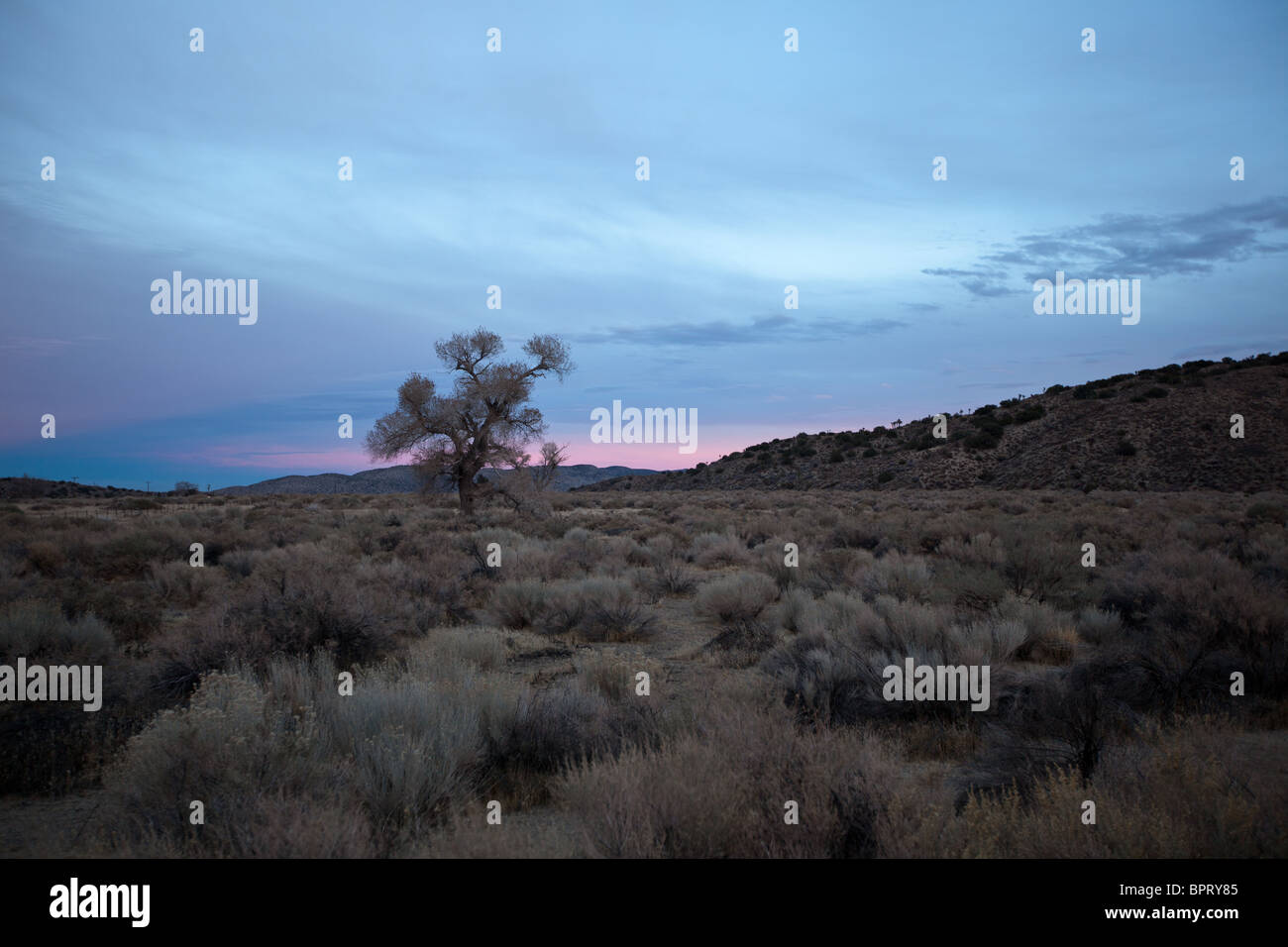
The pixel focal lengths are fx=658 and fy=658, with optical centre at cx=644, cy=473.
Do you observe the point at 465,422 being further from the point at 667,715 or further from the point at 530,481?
the point at 667,715

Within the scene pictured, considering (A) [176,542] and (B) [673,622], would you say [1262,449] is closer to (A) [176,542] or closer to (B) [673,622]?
(B) [673,622]

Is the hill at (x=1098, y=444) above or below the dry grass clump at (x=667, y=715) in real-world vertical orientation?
above

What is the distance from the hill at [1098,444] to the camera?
4366 cm

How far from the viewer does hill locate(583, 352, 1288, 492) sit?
43.7m

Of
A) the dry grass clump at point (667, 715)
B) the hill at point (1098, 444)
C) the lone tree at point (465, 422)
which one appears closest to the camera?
the dry grass clump at point (667, 715)

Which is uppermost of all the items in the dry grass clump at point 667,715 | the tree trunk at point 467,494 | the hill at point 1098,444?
the hill at point 1098,444

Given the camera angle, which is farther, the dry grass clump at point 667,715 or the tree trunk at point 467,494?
the tree trunk at point 467,494

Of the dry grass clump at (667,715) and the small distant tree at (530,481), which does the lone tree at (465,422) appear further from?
the dry grass clump at (667,715)

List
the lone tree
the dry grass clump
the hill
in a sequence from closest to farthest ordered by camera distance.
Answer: the dry grass clump
the lone tree
the hill

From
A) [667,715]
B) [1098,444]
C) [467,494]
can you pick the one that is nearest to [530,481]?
[467,494]

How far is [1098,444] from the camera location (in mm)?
50250

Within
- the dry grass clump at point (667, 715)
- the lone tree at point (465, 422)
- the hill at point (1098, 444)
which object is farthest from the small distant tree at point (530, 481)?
the hill at point (1098, 444)

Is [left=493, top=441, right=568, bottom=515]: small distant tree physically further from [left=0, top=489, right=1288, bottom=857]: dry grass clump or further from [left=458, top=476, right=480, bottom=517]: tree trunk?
[left=0, top=489, right=1288, bottom=857]: dry grass clump

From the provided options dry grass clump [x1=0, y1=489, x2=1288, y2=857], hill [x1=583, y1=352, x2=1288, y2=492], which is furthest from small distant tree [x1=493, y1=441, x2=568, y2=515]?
hill [x1=583, y1=352, x2=1288, y2=492]
